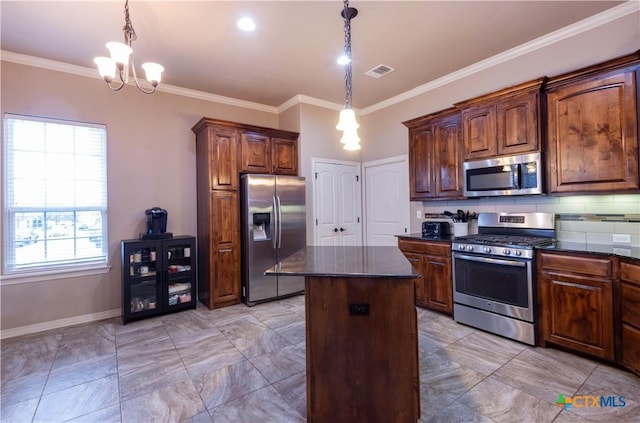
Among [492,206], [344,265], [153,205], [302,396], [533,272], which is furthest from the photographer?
[153,205]

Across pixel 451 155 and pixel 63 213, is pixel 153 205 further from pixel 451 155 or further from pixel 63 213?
pixel 451 155

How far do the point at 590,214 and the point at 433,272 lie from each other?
155 centimetres

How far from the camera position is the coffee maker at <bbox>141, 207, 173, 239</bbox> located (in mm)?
3740

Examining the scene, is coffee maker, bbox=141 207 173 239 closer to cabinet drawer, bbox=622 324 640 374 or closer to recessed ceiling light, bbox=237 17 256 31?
recessed ceiling light, bbox=237 17 256 31

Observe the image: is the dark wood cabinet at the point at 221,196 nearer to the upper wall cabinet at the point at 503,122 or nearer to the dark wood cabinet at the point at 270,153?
the dark wood cabinet at the point at 270,153

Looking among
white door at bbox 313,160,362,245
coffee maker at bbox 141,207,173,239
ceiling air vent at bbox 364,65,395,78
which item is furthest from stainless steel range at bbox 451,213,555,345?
coffee maker at bbox 141,207,173,239

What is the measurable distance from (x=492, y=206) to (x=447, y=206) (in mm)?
557

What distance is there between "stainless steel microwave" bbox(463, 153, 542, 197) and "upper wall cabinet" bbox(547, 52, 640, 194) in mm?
125

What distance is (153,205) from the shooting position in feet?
13.0

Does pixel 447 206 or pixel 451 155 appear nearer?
pixel 451 155

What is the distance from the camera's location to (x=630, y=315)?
2223 millimetres

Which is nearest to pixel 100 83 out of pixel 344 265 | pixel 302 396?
pixel 344 265

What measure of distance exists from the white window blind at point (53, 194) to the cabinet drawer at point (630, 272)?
5.04 meters

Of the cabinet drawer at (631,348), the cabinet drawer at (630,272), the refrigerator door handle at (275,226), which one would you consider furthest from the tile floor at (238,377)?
the refrigerator door handle at (275,226)
